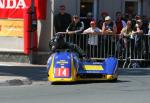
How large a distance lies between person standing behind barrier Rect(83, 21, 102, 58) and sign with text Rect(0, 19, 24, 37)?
8.25 ft

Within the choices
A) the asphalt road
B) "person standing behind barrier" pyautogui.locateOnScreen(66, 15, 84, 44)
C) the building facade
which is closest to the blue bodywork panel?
the asphalt road

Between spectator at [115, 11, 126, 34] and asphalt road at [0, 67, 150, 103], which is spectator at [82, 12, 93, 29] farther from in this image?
asphalt road at [0, 67, 150, 103]

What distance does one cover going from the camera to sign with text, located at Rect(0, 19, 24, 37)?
22.2 m

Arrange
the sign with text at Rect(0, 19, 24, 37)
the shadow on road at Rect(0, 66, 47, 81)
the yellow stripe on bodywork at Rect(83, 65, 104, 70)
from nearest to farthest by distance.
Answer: the yellow stripe on bodywork at Rect(83, 65, 104, 70) → the shadow on road at Rect(0, 66, 47, 81) → the sign with text at Rect(0, 19, 24, 37)

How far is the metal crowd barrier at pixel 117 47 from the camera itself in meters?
21.5

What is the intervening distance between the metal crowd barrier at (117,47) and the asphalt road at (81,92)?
3.82 m

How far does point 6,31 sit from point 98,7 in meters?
3.71

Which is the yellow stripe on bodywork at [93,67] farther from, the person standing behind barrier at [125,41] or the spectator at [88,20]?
the spectator at [88,20]

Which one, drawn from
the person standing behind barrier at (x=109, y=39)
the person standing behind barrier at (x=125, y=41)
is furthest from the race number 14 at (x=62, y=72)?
the person standing behind barrier at (x=125, y=41)

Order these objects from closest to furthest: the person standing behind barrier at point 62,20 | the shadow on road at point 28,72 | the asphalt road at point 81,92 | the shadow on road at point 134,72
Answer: the asphalt road at point 81,92 → the shadow on road at point 28,72 → the shadow on road at point 134,72 → the person standing behind barrier at point 62,20

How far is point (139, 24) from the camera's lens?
21.6 meters

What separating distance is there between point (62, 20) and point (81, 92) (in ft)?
27.6

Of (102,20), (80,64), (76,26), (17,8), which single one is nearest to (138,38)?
(102,20)

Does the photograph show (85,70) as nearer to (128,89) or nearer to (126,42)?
(128,89)
